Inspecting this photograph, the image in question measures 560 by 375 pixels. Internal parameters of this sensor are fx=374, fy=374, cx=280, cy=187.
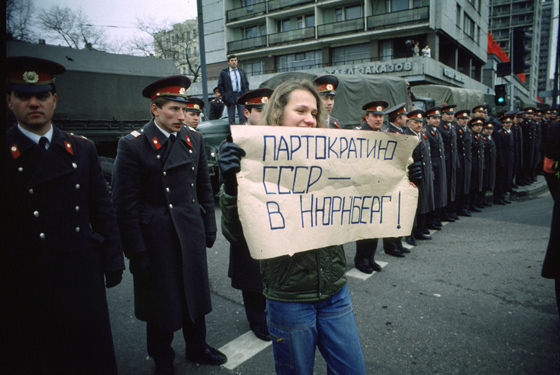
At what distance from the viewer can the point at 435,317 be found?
345 cm

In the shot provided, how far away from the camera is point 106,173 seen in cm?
780

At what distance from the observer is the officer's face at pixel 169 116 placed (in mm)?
2695

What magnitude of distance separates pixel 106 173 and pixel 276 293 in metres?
7.06

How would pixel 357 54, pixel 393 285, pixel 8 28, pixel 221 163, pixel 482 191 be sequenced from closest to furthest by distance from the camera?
pixel 8 28 → pixel 221 163 → pixel 393 285 → pixel 482 191 → pixel 357 54

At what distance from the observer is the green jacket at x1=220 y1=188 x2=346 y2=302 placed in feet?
5.77

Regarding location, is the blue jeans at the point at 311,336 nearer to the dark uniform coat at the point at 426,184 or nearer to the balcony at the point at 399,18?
the dark uniform coat at the point at 426,184

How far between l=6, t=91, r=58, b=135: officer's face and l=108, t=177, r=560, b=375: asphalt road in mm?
1885

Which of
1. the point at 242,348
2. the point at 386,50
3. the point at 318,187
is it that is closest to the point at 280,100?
the point at 318,187

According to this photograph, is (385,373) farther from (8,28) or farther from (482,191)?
(482,191)

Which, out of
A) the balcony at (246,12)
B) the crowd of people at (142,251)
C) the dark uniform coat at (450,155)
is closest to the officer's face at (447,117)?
the dark uniform coat at (450,155)

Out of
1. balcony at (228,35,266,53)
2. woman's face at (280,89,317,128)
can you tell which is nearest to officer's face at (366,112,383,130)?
woman's face at (280,89,317,128)

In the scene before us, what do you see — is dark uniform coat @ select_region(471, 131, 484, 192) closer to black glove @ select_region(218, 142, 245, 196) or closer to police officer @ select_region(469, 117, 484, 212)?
police officer @ select_region(469, 117, 484, 212)

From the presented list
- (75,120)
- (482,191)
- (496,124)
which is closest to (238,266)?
(482,191)

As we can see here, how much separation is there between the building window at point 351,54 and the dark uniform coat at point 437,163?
28.3 metres
